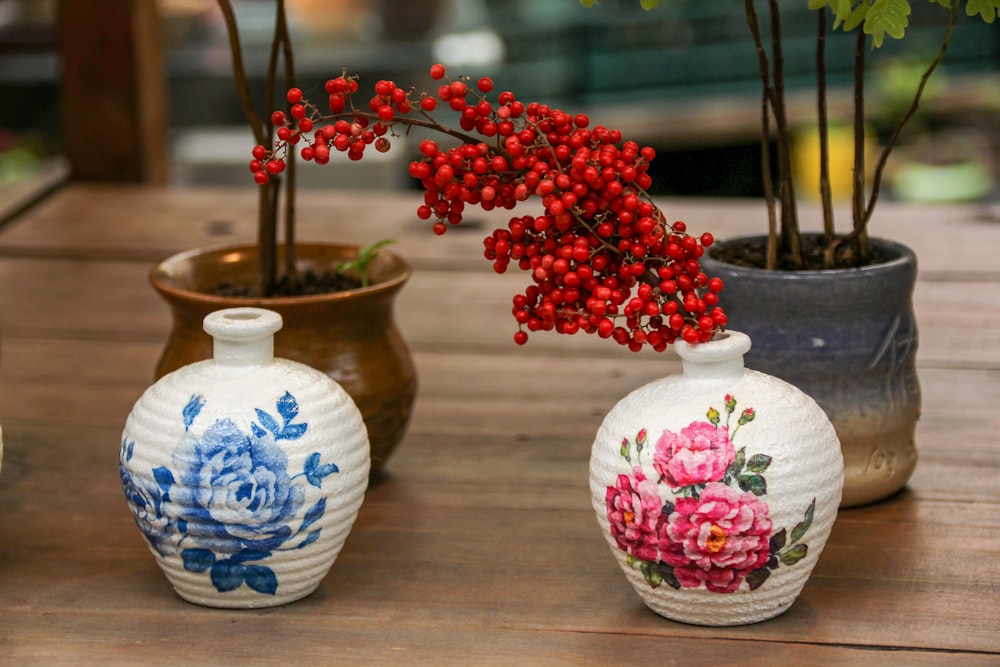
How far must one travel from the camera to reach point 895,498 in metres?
1.06

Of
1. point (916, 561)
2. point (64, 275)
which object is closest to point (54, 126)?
point (64, 275)

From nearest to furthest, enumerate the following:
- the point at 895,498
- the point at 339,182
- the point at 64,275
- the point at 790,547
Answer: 1. the point at 790,547
2. the point at 895,498
3. the point at 64,275
4. the point at 339,182

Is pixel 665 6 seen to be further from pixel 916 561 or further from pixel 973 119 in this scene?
pixel 916 561

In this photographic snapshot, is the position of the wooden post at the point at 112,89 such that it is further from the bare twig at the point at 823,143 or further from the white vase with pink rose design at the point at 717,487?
the white vase with pink rose design at the point at 717,487

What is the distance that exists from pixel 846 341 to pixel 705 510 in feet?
0.88

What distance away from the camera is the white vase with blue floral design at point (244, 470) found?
0.83 meters

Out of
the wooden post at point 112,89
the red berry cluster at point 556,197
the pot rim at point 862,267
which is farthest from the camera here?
the wooden post at point 112,89

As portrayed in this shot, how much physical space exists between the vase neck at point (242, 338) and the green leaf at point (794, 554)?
37 centimetres

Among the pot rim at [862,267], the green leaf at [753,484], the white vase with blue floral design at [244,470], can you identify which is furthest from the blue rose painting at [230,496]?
the pot rim at [862,267]

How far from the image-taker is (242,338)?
0.86 metres

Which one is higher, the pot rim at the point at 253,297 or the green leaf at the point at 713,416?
the pot rim at the point at 253,297

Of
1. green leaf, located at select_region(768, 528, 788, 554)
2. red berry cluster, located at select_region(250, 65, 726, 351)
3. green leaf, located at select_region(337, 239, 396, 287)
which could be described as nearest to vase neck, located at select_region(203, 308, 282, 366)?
red berry cluster, located at select_region(250, 65, 726, 351)

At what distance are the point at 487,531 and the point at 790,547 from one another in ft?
0.91

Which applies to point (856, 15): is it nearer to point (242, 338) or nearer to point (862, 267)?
point (862, 267)
